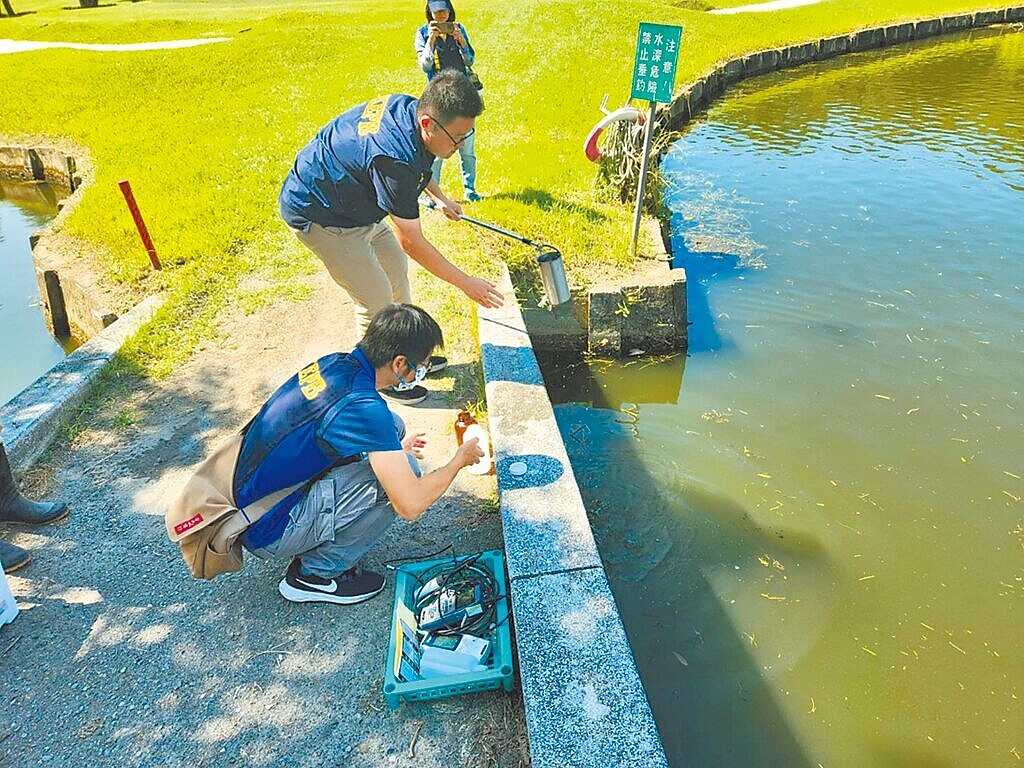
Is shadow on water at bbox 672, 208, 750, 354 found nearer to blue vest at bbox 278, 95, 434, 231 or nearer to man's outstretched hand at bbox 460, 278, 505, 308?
man's outstretched hand at bbox 460, 278, 505, 308

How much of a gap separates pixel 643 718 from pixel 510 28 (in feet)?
61.8

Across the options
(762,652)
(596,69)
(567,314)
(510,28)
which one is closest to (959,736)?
(762,652)

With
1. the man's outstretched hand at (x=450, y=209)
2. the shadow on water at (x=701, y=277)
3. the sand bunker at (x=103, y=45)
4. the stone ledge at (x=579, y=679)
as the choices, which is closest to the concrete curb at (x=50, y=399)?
the man's outstretched hand at (x=450, y=209)

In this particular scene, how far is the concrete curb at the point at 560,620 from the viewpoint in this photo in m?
2.05

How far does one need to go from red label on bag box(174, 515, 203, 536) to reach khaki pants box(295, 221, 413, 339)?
147cm

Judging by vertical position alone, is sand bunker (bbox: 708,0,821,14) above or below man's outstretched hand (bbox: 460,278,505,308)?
below

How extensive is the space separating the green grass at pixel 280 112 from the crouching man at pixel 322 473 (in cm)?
215

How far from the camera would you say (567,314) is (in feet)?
17.9

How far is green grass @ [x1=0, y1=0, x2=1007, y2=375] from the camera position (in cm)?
593

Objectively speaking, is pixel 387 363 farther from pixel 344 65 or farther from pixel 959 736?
pixel 344 65

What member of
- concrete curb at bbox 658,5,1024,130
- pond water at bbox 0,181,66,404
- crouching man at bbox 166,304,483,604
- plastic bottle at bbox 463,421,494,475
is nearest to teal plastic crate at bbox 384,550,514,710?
crouching man at bbox 166,304,483,604

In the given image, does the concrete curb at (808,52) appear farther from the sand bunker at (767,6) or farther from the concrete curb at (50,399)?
the concrete curb at (50,399)

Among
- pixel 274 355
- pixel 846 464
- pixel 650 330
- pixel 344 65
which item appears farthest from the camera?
pixel 344 65

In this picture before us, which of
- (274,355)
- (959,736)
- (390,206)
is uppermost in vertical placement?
(390,206)
